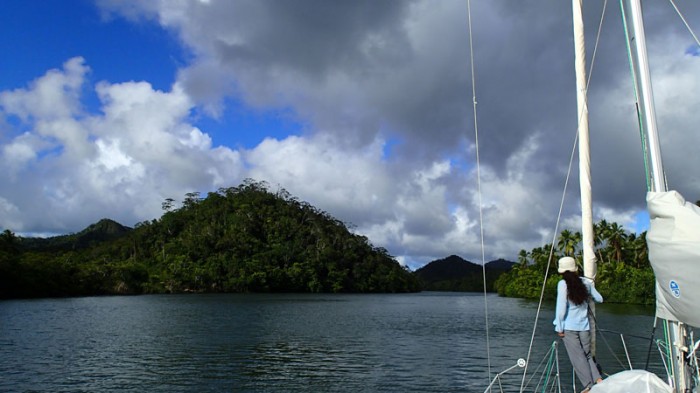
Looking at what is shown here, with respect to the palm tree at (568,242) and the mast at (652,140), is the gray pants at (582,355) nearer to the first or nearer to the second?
the mast at (652,140)

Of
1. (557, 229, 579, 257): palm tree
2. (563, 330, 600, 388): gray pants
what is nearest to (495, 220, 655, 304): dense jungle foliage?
(557, 229, 579, 257): palm tree

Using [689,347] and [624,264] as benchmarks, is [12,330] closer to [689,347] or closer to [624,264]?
[689,347]

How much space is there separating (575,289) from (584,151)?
182 centimetres

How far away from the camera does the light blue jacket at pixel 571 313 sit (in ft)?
25.5

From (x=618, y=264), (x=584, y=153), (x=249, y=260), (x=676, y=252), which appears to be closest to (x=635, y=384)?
(x=676, y=252)

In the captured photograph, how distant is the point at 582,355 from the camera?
7.71 meters

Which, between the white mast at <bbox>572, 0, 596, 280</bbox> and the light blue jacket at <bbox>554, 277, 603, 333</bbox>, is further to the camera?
the light blue jacket at <bbox>554, 277, 603, 333</bbox>

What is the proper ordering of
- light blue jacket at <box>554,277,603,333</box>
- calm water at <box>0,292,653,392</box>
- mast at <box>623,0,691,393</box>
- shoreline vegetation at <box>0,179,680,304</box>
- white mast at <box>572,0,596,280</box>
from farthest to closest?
shoreline vegetation at <box>0,179,680,304</box> → calm water at <box>0,292,653,392</box> → light blue jacket at <box>554,277,603,333</box> → white mast at <box>572,0,596,280</box> → mast at <box>623,0,691,393</box>

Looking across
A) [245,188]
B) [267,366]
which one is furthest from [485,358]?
[245,188]

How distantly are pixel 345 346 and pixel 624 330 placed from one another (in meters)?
20.6

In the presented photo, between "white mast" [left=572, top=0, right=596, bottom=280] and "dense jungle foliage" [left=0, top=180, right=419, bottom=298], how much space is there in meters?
97.9

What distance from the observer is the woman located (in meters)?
7.66

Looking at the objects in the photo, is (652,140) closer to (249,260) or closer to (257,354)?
(257,354)

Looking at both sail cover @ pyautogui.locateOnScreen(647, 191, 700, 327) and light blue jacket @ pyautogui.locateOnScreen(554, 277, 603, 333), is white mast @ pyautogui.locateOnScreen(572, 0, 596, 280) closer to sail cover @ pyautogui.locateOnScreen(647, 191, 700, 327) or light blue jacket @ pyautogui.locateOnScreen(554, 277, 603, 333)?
light blue jacket @ pyautogui.locateOnScreen(554, 277, 603, 333)
